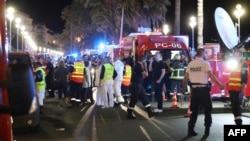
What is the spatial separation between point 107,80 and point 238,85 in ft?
21.1

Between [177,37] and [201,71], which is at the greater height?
[177,37]

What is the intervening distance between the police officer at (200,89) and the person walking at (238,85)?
964 mm

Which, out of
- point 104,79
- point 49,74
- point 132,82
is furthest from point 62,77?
point 132,82

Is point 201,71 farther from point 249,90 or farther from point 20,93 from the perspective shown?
point 20,93

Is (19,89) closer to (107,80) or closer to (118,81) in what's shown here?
(107,80)

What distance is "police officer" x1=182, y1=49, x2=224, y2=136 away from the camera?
10.2 meters

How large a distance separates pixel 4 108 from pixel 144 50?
16437 mm

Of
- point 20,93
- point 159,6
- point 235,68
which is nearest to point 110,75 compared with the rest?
point 235,68

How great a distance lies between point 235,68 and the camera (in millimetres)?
11227

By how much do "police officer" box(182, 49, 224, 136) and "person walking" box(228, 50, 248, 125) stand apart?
0.96m

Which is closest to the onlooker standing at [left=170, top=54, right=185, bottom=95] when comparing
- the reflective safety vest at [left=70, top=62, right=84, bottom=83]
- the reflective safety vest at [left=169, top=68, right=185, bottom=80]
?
the reflective safety vest at [left=169, top=68, right=185, bottom=80]

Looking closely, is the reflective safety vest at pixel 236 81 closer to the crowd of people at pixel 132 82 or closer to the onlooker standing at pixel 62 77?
the crowd of people at pixel 132 82

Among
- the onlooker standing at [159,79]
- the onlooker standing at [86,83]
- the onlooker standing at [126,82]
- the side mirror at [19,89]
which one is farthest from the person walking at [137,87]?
the side mirror at [19,89]

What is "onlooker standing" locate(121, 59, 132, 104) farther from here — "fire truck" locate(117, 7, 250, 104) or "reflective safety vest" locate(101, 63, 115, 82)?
"reflective safety vest" locate(101, 63, 115, 82)
